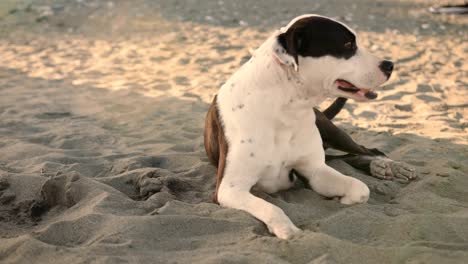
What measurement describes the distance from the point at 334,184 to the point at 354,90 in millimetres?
619

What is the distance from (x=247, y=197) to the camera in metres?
3.38

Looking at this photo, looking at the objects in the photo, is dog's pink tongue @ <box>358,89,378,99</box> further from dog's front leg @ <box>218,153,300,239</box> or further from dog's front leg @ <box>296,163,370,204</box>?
dog's front leg @ <box>218,153,300,239</box>

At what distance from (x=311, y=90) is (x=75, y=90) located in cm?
435

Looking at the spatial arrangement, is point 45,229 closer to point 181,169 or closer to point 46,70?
point 181,169

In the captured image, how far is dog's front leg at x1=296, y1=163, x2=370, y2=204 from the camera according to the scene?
357cm

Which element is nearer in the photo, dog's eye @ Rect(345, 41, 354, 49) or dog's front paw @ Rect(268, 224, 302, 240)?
dog's front paw @ Rect(268, 224, 302, 240)

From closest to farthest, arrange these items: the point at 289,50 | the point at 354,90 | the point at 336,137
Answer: the point at 289,50 < the point at 354,90 < the point at 336,137

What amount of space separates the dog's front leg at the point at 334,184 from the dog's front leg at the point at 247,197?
441 mm

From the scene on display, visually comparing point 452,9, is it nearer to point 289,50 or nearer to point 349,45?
point 349,45

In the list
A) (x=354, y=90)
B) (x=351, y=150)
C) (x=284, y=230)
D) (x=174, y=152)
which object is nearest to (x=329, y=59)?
(x=354, y=90)

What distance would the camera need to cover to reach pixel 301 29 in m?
3.36

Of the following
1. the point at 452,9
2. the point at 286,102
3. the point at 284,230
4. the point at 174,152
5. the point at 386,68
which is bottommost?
the point at 452,9

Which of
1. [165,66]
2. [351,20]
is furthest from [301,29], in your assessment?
[351,20]

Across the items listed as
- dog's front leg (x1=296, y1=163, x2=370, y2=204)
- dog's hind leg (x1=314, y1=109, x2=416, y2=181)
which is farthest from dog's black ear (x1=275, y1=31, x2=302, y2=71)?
dog's hind leg (x1=314, y1=109, x2=416, y2=181)
